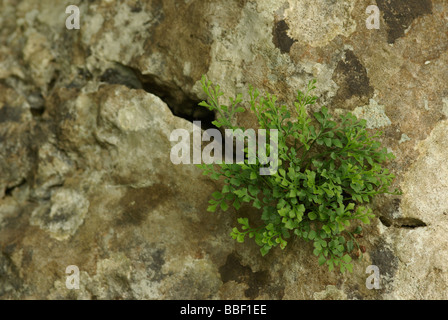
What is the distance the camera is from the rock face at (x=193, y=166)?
3.60 metres

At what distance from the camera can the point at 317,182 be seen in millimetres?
3396

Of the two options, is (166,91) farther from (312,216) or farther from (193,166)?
(312,216)

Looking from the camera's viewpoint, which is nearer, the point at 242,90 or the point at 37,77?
the point at 242,90

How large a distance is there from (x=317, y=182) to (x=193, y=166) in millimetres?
1164

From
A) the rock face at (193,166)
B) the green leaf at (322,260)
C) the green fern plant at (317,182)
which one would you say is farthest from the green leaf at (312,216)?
the rock face at (193,166)

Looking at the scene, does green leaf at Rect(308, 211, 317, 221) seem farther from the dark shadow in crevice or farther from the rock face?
the dark shadow in crevice

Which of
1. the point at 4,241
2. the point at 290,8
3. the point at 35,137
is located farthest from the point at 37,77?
the point at 290,8

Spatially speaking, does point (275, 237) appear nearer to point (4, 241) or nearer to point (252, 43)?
point (252, 43)

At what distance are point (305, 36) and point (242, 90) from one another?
71 centimetres

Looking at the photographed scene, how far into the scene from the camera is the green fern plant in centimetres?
330

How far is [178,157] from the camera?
397 centimetres

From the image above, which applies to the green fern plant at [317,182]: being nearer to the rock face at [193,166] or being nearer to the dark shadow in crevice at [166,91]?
the rock face at [193,166]

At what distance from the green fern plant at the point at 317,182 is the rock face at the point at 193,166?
0.82 ft

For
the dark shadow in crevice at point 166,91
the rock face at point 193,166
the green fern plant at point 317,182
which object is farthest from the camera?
the dark shadow in crevice at point 166,91
